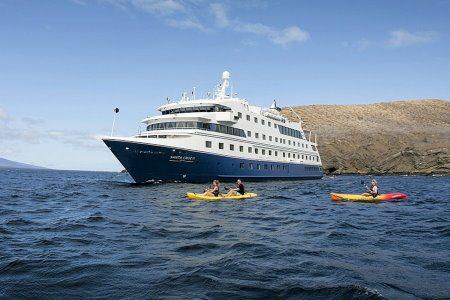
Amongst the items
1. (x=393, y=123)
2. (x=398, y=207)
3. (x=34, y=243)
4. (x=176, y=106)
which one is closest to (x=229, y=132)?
(x=176, y=106)

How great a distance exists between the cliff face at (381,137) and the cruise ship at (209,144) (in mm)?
57759

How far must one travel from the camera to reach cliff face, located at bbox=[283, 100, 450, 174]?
99375mm

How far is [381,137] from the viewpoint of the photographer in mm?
116125

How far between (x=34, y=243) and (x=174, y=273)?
5.98 m

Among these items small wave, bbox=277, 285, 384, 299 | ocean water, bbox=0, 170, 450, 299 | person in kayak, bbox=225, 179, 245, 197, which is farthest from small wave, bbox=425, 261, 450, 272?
person in kayak, bbox=225, 179, 245, 197

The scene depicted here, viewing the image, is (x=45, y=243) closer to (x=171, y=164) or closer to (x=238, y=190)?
(x=238, y=190)

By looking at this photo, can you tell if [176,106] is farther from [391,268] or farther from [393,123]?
[393,123]

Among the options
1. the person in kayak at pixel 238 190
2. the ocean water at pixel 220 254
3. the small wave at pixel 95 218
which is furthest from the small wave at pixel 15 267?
the person in kayak at pixel 238 190

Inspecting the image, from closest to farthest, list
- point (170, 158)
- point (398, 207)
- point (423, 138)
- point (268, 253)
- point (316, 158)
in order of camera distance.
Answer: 1. point (268, 253)
2. point (398, 207)
3. point (170, 158)
4. point (316, 158)
5. point (423, 138)

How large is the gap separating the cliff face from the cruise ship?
57.8m

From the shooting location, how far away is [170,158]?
115 ft

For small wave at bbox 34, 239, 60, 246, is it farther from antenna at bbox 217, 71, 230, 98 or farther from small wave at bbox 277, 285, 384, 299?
antenna at bbox 217, 71, 230, 98

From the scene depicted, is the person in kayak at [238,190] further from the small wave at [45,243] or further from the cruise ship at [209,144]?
the small wave at [45,243]

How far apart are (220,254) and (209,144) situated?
27.5 metres
